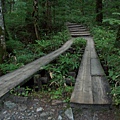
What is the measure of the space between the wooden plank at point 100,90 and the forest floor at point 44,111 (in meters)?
0.19

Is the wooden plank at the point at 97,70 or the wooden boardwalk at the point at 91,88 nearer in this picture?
the wooden boardwalk at the point at 91,88

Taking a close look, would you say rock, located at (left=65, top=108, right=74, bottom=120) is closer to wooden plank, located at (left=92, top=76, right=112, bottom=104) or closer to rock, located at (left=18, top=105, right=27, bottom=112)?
wooden plank, located at (left=92, top=76, right=112, bottom=104)

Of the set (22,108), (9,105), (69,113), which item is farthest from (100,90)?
(9,105)

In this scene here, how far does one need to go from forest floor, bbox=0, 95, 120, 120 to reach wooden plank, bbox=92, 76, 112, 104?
194mm

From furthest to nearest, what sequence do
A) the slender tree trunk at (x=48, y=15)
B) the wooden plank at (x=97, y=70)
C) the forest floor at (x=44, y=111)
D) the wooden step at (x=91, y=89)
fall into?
the slender tree trunk at (x=48, y=15) < the wooden plank at (x=97, y=70) < the wooden step at (x=91, y=89) < the forest floor at (x=44, y=111)

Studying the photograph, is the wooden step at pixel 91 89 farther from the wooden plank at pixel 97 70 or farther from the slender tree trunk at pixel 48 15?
the slender tree trunk at pixel 48 15

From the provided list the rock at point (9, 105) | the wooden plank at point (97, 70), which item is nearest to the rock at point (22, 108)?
the rock at point (9, 105)

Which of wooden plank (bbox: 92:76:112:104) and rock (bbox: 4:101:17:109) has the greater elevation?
wooden plank (bbox: 92:76:112:104)

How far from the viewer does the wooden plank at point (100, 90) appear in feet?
10.3

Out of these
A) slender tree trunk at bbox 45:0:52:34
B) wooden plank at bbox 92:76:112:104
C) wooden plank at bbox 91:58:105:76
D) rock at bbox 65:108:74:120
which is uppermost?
slender tree trunk at bbox 45:0:52:34

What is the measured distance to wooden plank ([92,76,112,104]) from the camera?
3137 mm

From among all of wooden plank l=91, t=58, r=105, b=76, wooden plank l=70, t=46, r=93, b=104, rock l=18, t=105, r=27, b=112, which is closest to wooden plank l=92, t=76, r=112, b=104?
wooden plank l=70, t=46, r=93, b=104

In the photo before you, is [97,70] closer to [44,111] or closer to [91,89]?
[91,89]

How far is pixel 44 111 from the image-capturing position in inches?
127
